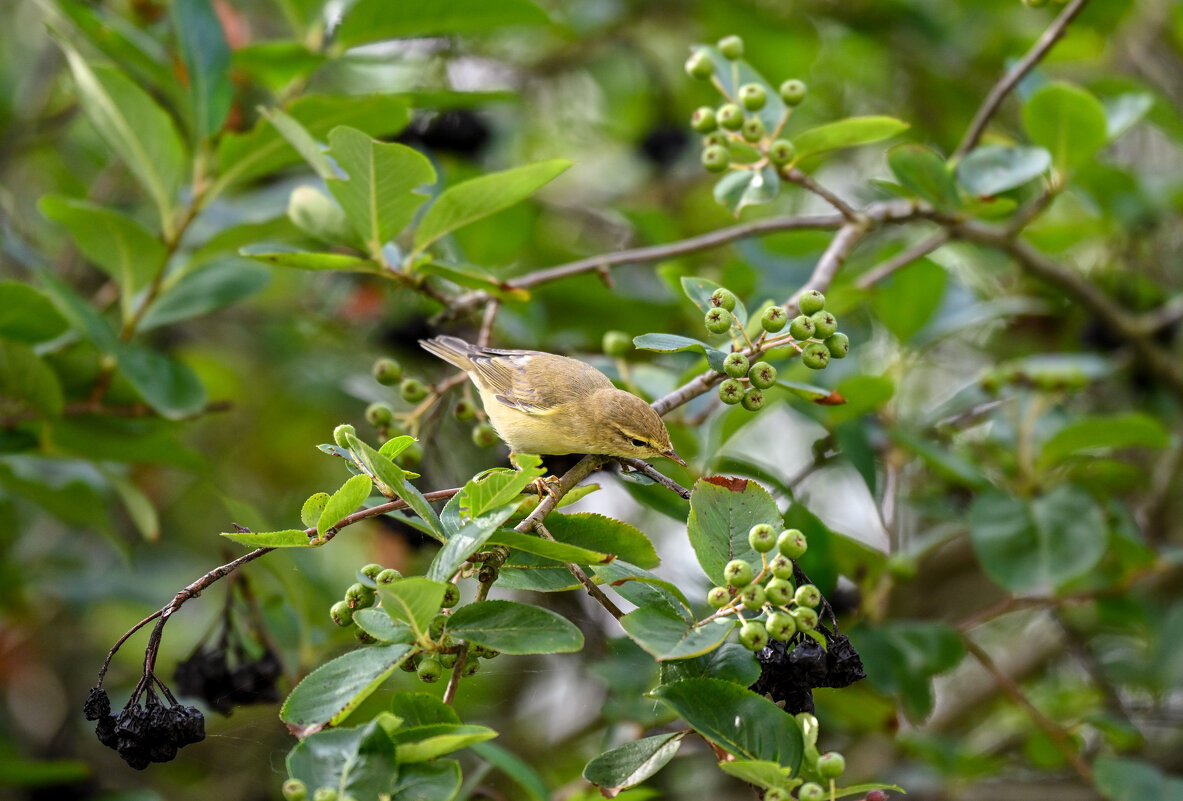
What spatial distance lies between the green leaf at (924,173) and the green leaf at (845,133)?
0.06 meters

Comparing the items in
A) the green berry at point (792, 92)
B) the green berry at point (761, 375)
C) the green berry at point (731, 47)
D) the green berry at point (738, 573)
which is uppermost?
the green berry at point (731, 47)

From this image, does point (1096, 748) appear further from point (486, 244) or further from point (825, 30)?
point (825, 30)

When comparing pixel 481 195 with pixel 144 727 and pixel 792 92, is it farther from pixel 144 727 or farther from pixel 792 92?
pixel 144 727

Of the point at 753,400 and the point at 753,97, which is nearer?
the point at 753,400

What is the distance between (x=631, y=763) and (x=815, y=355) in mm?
817

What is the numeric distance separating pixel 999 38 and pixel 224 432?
4408 mm

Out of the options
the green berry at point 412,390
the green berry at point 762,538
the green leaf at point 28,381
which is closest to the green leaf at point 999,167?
the green berry at point 762,538

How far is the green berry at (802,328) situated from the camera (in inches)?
74.5

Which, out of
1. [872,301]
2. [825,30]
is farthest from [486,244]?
[825,30]

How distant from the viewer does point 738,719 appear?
5.52 ft

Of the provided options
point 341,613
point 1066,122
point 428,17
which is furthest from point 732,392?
point 428,17

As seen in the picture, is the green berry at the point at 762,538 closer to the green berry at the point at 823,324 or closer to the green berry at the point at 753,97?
the green berry at the point at 823,324

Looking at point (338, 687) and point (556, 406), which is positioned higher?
point (338, 687)

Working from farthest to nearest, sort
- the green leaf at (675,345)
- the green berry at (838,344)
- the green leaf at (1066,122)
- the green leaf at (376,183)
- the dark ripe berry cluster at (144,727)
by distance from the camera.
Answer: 1. the green leaf at (1066,122)
2. the green leaf at (376,183)
3. the green berry at (838,344)
4. the green leaf at (675,345)
5. the dark ripe berry cluster at (144,727)
